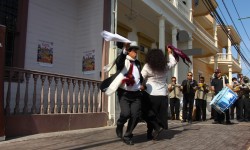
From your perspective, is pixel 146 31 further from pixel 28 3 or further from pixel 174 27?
pixel 28 3

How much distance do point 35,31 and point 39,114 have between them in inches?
120

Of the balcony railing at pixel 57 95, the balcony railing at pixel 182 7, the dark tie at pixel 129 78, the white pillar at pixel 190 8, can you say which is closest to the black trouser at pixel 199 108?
the balcony railing at pixel 182 7

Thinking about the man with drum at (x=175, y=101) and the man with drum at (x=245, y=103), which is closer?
the man with drum at (x=245, y=103)

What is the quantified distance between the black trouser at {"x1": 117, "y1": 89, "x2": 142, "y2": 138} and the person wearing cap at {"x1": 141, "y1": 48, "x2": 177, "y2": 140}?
1.57 ft

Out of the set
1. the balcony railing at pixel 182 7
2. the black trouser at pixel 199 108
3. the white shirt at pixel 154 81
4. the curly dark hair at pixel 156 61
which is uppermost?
the balcony railing at pixel 182 7

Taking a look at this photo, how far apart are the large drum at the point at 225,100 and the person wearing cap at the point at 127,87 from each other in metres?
4.42

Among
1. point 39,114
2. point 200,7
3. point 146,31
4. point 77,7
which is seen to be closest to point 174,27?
point 146,31

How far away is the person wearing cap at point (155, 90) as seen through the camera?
21.6 ft

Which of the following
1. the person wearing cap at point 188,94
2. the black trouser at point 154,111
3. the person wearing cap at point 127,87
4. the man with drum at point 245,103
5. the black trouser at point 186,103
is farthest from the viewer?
the man with drum at point 245,103

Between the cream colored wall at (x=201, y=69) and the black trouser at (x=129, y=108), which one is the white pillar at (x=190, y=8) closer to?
the cream colored wall at (x=201, y=69)

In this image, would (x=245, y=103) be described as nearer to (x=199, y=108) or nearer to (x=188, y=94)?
(x=199, y=108)

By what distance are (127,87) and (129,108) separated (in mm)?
403

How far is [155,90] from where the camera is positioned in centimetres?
664

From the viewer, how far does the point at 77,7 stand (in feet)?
35.4
